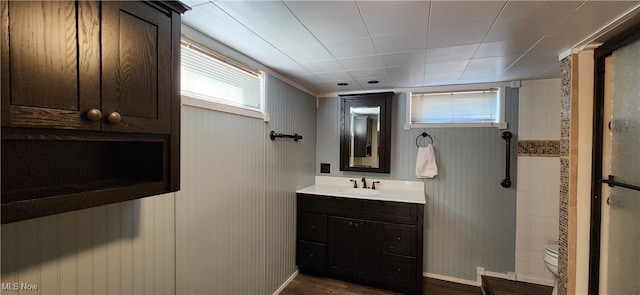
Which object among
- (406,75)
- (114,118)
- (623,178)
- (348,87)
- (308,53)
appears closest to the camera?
(114,118)

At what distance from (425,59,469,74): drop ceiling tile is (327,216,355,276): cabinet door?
172 centimetres

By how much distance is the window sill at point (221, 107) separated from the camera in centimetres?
163

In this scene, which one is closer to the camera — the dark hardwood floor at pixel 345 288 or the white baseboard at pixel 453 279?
the dark hardwood floor at pixel 345 288

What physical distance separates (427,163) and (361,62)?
1.50 m

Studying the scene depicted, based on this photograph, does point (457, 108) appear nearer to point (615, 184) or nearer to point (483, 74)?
point (483, 74)

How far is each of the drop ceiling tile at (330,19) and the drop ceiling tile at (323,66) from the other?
1.51 ft

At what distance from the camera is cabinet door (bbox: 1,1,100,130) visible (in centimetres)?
71

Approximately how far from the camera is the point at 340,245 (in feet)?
9.37

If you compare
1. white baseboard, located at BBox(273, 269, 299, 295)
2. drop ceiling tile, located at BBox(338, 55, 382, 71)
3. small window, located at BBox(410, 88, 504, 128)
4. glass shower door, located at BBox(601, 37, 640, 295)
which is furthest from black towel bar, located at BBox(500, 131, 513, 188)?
white baseboard, located at BBox(273, 269, 299, 295)

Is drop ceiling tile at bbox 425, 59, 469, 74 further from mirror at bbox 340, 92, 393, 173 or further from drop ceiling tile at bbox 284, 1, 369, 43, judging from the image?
drop ceiling tile at bbox 284, 1, 369, 43

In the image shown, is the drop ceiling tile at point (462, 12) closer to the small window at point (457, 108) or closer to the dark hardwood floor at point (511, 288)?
the small window at point (457, 108)

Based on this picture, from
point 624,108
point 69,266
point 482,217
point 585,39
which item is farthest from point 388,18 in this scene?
point 482,217

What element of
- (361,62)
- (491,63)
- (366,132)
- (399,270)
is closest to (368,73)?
(361,62)

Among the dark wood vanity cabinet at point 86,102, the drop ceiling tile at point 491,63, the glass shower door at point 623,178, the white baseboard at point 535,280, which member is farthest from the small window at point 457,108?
the dark wood vanity cabinet at point 86,102
